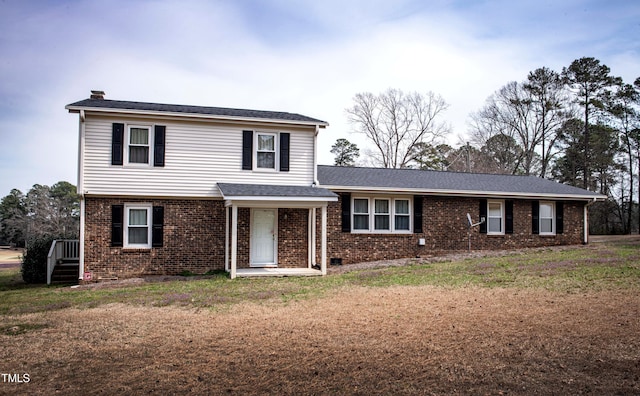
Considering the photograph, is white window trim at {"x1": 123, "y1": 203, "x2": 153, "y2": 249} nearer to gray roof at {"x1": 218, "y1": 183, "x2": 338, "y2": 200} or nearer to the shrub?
gray roof at {"x1": 218, "y1": 183, "x2": 338, "y2": 200}

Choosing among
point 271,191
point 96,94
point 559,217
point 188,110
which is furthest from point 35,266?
point 559,217

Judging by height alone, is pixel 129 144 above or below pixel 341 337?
above

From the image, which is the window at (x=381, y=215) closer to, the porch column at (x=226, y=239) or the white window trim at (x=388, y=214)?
the white window trim at (x=388, y=214)

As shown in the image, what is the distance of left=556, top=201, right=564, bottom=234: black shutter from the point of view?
2053cm

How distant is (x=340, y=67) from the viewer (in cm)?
2478

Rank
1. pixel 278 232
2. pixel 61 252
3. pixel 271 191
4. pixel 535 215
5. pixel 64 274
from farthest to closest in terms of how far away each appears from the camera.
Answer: pixel 535 215, pixel 61 252, pixel 64 274, pixel 278 232, pixel 271 191

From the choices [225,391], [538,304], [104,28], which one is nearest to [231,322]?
[225,391]

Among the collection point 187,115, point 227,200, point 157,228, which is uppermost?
point 187,115

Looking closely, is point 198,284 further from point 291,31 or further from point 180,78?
point 180,78

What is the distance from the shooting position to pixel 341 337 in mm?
7488

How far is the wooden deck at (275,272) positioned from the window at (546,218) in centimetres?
1039

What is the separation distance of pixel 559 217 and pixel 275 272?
1249 cm

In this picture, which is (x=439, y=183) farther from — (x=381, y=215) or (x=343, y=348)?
(x=343, y=348)

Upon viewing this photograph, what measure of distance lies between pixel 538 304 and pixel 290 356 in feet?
17.6
